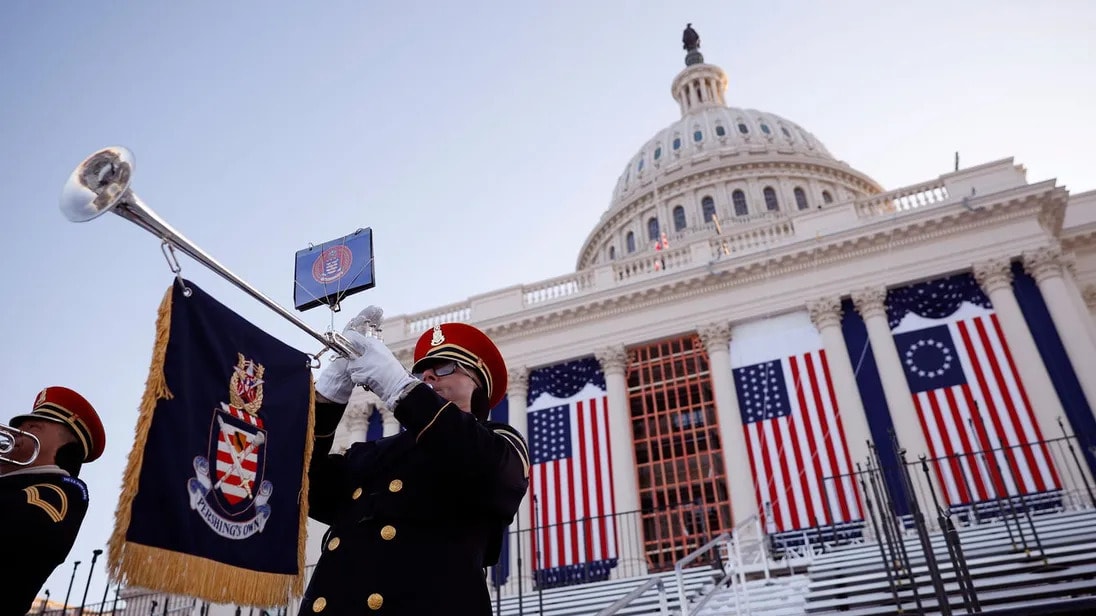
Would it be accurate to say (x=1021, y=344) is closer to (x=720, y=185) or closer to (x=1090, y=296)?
(x=1090, y=296)

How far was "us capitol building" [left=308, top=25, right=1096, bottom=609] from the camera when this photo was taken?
17844 mm

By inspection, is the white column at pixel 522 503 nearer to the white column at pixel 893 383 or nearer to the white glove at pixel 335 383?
the white column at pixel 893 383

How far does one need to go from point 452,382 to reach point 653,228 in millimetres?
49633

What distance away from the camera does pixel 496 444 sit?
3.10m

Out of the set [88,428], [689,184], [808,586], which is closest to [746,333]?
[808,586]

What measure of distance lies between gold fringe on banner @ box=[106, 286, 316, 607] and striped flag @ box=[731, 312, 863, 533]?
15.5m

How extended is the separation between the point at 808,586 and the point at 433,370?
1024 centimetres

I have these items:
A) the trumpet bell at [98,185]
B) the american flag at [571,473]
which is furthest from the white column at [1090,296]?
the trumpet bell at [98,185]

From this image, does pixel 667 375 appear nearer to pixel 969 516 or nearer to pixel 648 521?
pixel 648 521

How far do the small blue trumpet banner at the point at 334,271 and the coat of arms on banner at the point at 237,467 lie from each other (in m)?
0.52

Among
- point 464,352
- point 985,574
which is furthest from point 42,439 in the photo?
point 985,574

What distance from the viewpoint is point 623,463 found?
66.7 feet

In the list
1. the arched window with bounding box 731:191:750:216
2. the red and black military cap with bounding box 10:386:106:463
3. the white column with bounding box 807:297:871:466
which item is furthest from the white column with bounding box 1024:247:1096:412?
the arched window with bounding box 731:191:750:216

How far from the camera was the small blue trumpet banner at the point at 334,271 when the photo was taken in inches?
150
